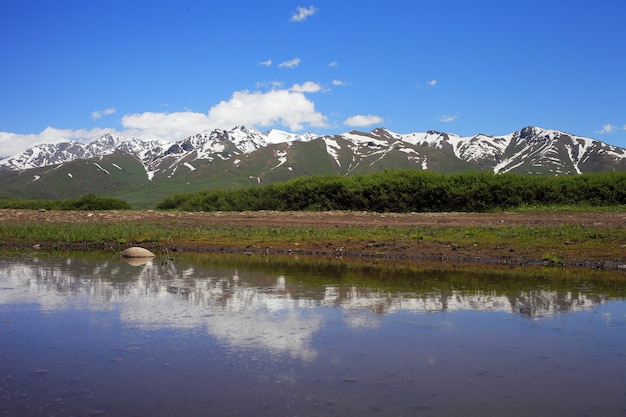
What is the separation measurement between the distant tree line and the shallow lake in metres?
28.3

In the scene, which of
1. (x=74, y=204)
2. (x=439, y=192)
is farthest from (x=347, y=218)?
(x=74, y=204)

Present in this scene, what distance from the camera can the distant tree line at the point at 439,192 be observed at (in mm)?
45250

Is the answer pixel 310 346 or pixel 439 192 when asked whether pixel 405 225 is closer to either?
pixel 439 192

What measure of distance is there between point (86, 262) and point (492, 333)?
17.1 m

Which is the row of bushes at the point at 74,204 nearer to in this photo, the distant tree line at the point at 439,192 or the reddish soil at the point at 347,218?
the reddish soil at the point at 347,218

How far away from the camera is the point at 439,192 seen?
47500 millimetres

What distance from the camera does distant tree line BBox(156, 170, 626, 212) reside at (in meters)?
45.2

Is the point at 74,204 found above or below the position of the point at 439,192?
below

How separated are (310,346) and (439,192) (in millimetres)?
38706

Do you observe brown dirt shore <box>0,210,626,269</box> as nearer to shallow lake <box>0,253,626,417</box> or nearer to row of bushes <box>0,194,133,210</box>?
shallow lake <box>0,253,626,417</box>

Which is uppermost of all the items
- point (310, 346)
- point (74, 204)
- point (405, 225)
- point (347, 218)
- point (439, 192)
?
point (439, 192)

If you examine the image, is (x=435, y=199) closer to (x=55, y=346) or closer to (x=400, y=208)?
(x=400, y=208)

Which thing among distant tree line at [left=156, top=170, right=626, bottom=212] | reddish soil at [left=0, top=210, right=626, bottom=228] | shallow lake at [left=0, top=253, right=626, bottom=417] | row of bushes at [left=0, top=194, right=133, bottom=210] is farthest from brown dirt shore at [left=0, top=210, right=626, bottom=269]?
row of bushes at [left=0, top=194, right=133, bottom=210]

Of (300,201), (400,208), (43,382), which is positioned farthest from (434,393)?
(300,201)
